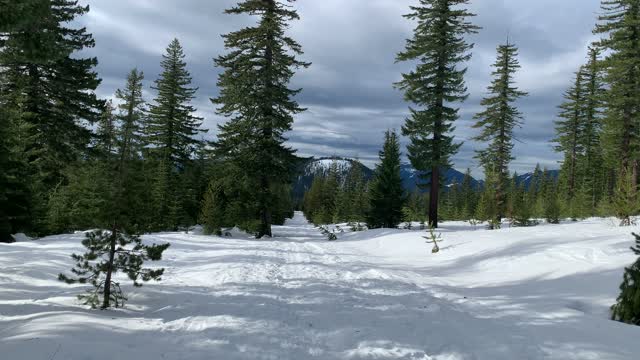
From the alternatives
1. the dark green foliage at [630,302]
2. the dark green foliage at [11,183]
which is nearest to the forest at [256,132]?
the dark green foliage at [11,183]

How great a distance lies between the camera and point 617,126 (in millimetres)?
26438

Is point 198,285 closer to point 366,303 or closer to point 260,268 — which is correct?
point 260,268

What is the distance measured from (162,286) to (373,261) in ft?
23.4

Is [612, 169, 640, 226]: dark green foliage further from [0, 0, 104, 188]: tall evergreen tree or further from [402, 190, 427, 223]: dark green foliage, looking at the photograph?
[0, 0, 104, 188]: tall evergreen tree

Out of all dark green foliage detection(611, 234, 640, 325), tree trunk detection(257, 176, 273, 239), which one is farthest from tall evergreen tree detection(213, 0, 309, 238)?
dark green foliage detection(611, 234, 640, 325)

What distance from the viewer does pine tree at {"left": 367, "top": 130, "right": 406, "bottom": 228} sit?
2988cm

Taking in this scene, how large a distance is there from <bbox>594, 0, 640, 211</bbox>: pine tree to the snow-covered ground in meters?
18.7

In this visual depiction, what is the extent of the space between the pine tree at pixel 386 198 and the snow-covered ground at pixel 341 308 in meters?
17.1

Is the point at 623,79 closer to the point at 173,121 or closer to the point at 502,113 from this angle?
the point at 502,113

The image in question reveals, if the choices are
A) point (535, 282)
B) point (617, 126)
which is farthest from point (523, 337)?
point (617, 126)

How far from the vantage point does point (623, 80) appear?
84.8 ft

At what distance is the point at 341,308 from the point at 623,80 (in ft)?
95.5

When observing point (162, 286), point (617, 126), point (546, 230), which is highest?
point (617, 126)

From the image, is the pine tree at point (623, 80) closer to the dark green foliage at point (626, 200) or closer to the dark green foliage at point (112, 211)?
the dark green foliage at point (626, 200)
